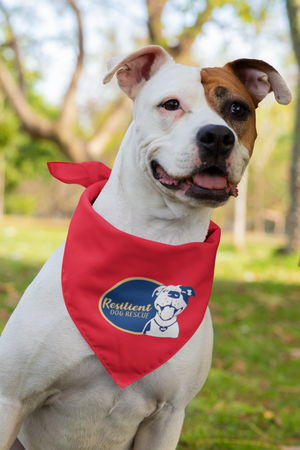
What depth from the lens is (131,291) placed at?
6.91 ft

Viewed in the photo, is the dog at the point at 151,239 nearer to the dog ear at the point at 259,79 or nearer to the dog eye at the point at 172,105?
the dog eye at the point at 172,105

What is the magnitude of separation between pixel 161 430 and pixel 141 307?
2.06 feet

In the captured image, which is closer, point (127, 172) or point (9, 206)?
point (127, 172)

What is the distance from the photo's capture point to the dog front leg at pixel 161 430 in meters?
2.12

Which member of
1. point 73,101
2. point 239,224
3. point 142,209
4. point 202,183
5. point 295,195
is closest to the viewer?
point 202,183

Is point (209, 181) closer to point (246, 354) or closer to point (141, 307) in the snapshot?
point (141, 307)

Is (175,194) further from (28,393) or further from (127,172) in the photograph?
(28,393)

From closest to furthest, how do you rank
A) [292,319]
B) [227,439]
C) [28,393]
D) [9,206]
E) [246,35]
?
[28,393], [227,439], [292,319], [246,35], [9,206]

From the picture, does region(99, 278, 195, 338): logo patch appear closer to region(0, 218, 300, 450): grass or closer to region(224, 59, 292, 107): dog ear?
region(224, 59, 292, 107): dog ear

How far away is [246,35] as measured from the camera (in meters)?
8.27

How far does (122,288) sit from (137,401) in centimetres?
53

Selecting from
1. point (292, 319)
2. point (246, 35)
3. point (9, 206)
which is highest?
point (246, 35)

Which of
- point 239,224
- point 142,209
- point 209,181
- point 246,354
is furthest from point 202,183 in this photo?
point 239,224

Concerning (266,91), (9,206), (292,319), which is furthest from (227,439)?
(9,206)
